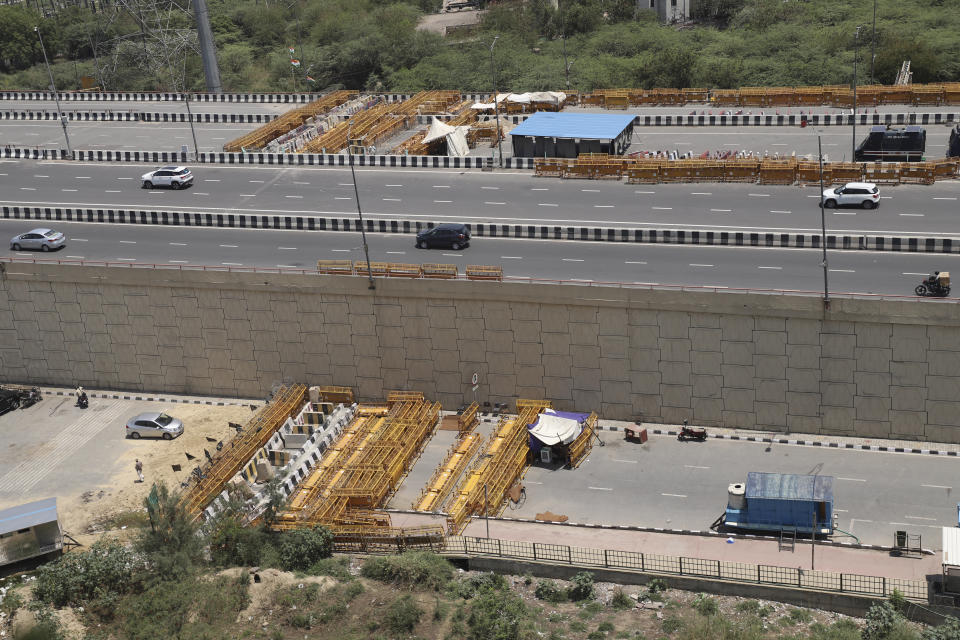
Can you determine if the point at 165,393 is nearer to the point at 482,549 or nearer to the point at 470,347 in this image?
the point at 470,347

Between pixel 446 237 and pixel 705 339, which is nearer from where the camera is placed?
pixel 705 339

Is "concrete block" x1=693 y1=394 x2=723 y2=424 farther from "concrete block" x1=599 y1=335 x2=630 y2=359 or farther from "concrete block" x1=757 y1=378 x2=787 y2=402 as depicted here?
"concrete block" x1=599 y1=335 x2=630 y2=359

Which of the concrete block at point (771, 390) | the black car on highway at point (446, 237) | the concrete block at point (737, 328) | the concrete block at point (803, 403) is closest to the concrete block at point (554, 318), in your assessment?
the concrete block at point (737, 328)

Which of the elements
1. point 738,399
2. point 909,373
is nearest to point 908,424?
point 909,373

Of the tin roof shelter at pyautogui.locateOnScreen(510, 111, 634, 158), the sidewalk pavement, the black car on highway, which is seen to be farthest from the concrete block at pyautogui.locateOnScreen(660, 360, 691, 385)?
the tin roof shelter at pyautogui.locateOnScreen(510, 111, 634, 158)

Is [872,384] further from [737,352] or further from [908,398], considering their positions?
[737,352]

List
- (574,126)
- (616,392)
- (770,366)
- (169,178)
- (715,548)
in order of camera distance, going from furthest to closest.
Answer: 1. (169,178)
2. (574,126)
3. (616,392)
4. (770,366)
5. (715,548)
